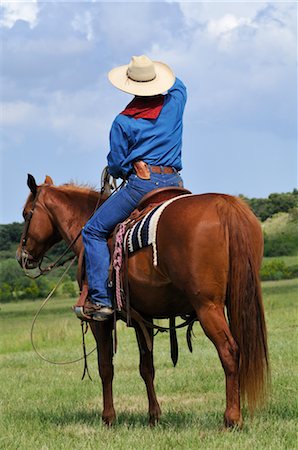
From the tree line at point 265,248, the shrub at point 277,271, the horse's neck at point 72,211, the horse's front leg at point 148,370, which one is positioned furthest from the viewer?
the shrub at point 277,271

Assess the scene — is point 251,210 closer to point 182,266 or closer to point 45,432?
point 182,266

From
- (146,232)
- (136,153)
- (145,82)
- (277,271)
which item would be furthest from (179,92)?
(277,271)

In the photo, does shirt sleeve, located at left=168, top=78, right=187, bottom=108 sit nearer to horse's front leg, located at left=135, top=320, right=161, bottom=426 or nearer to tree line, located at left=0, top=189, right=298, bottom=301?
tree line, located at left=0, top=189, right=298, bottom=301

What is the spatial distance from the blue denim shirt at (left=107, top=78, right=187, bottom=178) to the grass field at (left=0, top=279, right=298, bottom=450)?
8.05ft

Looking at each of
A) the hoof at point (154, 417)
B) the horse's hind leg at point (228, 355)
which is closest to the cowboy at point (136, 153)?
the hoof at point (154, 417)

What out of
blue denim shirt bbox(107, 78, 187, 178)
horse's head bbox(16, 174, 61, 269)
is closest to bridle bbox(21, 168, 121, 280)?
horse's head bbox(16, 174, 61, 269)

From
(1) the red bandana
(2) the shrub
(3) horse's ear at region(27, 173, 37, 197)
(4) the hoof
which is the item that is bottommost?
(4) the hoof

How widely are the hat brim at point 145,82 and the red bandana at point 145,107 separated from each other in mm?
154

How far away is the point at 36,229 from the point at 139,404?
7.90 feet

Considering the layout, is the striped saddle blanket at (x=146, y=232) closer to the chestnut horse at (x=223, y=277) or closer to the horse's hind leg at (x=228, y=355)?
the chestnut horse at (x=223, y=277)

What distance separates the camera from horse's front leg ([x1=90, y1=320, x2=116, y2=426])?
7.83m

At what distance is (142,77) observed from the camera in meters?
7.47

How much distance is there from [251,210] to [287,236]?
23.8 metres

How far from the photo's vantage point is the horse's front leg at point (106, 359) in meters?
7.83
